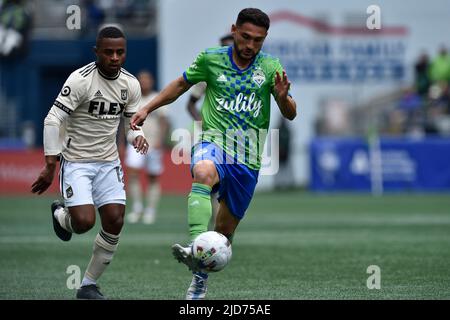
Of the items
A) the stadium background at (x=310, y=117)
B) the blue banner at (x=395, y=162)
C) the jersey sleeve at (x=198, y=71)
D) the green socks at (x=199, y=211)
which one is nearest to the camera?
the green socks at (x=199, y=211)

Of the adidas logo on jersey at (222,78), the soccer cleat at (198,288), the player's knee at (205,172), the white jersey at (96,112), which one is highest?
the adidas logo on jersey at (222,78)

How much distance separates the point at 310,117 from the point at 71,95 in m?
22.9

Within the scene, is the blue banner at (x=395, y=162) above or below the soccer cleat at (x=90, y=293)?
below

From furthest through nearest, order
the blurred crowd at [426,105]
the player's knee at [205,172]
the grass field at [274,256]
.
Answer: the blurred crowd at [426,105] < the grass field at [274,256] < the player's knee at [205,172]

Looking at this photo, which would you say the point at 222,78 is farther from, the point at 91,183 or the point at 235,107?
the point at 91,183

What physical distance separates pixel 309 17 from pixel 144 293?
77.0 ft

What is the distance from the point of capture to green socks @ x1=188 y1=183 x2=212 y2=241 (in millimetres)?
8414

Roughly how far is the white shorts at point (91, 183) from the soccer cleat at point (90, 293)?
0.75 metres

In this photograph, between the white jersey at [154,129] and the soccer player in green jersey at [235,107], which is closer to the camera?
the soccer player in green jersey at [235,107]

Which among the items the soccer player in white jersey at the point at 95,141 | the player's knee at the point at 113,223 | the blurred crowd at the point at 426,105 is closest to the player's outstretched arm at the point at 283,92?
the soccer player in white jersey at the point at 95,141

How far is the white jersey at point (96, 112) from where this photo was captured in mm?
9406

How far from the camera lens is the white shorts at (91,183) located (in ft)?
30.9

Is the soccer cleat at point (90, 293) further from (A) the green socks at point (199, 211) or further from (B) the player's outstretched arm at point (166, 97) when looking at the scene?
(B) the player's outstretched arm at point (166, 97)
